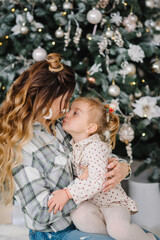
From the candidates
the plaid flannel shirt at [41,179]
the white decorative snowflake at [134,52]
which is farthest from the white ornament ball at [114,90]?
the plaid flannel shirt at [41,179]

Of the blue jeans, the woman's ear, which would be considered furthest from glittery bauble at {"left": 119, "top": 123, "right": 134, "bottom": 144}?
the blue jeans

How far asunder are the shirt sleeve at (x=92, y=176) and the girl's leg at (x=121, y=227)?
165mm

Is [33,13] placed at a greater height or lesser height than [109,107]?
greater

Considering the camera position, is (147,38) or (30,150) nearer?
(30,150)

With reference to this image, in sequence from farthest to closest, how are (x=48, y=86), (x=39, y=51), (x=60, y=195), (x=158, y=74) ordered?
1. (x=158, y=74)
2. (x=39, y=51)
3. (x=48, y=86)
4. (x=60, y=195)

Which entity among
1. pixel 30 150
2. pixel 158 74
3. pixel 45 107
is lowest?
pixel 158 74

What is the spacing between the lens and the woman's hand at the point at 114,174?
1.46 metres

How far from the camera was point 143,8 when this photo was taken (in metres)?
2.76

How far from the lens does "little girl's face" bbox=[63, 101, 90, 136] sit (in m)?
1.67

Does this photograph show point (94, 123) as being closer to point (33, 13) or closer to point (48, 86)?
point (48, 86)

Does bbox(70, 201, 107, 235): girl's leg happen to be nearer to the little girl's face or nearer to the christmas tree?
the little girl's face

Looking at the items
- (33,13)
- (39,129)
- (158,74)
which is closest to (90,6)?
(33,13)

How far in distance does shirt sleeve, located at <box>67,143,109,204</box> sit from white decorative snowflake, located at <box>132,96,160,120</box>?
89 cm

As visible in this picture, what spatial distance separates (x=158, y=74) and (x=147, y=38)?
14.3 inches
